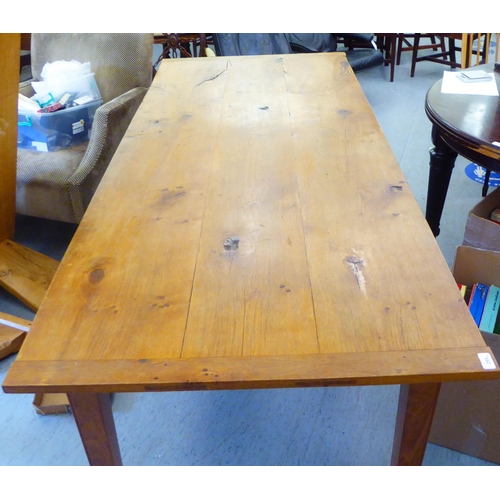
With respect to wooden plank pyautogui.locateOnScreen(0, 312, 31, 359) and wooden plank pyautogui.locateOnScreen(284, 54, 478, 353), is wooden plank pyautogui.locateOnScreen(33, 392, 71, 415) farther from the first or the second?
wooden plank pyautogui.locateOnScreen(284, 54, 478, 353)

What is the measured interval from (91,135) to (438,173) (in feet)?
4.02

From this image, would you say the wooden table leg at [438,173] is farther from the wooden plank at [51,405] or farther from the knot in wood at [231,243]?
the wooden plank at [51,405]

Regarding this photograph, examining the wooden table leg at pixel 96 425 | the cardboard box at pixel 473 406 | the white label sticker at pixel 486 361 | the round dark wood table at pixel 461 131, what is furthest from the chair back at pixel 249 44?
the white label sticker at pixel 486 361

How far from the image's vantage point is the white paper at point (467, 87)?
157 cm

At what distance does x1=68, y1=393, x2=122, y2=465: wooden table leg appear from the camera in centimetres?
84

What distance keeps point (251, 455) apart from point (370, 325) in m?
0.67

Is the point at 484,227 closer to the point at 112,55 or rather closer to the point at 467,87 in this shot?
the point at 467,87

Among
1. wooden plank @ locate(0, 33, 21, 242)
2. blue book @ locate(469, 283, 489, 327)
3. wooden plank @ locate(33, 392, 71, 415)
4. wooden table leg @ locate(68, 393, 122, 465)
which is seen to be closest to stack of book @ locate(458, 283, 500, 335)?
blue book @ locate(469, 283, 489, 327)

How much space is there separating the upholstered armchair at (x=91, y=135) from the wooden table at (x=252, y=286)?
49 cm

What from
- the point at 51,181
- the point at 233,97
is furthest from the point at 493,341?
the point at 51,181

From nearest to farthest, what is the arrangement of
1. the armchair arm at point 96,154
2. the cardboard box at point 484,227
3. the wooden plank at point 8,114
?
the cardboard box at point 484,227, the wooden plank at point 8,114, the armchair arm at point 96,154

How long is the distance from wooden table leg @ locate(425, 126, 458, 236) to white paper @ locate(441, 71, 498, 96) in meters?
0.14

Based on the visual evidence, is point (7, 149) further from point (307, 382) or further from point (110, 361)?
point (307, 382)

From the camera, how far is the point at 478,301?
121 cm
